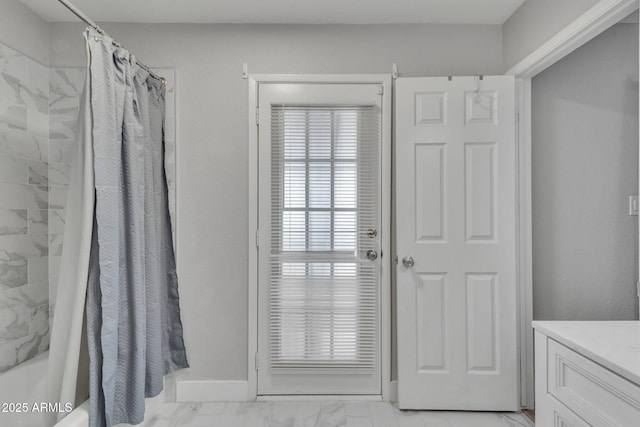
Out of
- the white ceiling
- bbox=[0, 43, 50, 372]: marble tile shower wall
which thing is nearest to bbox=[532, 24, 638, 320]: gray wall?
the white ceiling

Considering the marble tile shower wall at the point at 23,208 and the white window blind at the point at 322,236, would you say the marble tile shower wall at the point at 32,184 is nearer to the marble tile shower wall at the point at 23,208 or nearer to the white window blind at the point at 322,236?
the marble tile shower wall at the point at 23,208

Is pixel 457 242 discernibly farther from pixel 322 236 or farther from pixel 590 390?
pixel 590 390

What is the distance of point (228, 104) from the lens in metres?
2.58

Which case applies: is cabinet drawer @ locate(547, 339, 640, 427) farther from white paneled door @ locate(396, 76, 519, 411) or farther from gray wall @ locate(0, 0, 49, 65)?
gray wall @ locate(0, 0, 49, 65)

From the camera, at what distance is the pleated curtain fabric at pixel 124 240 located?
1711mm

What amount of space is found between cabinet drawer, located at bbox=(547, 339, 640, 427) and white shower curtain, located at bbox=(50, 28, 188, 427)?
5.80ft

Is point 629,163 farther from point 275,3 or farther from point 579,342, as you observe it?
point 275,3

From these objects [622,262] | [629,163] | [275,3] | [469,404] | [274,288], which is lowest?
[469,404]

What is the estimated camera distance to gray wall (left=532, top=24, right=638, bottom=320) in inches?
93.1

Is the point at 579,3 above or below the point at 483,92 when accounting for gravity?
above

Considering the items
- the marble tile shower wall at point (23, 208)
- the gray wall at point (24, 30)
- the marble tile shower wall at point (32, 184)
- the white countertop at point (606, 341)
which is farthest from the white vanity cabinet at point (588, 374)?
the gray wall at point (24, 30)

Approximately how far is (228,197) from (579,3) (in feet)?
7.00

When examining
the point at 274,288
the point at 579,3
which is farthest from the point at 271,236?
the point at 579,3

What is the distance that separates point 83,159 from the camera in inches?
66.9
